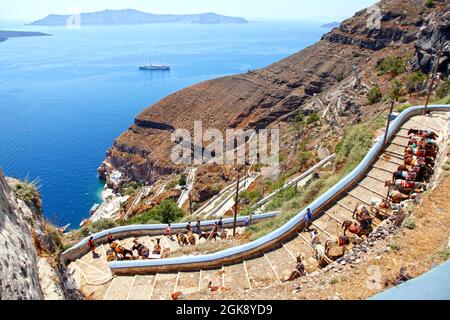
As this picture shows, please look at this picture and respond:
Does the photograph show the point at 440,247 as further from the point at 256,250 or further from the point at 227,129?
the point at 227,129

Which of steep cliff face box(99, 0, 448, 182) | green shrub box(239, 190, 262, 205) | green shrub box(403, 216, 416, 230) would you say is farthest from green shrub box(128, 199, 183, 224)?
steep cliff face box(99, 0, 448, 182)

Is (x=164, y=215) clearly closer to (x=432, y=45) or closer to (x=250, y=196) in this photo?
(x=250, y=196)

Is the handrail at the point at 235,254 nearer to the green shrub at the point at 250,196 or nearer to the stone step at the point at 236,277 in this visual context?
the stone step at the point at 236,277

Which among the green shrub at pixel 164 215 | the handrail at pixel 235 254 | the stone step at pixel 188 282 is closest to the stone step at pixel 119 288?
the handrail at pixel 235 254

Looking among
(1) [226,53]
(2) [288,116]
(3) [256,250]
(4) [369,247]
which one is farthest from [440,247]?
(1) [226,53]

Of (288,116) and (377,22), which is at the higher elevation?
(377,22)

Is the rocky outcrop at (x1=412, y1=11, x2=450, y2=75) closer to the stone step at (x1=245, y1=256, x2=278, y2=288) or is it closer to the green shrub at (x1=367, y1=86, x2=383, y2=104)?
the green shrub at (x1=367, y1=86, x2=383, y2=104)
